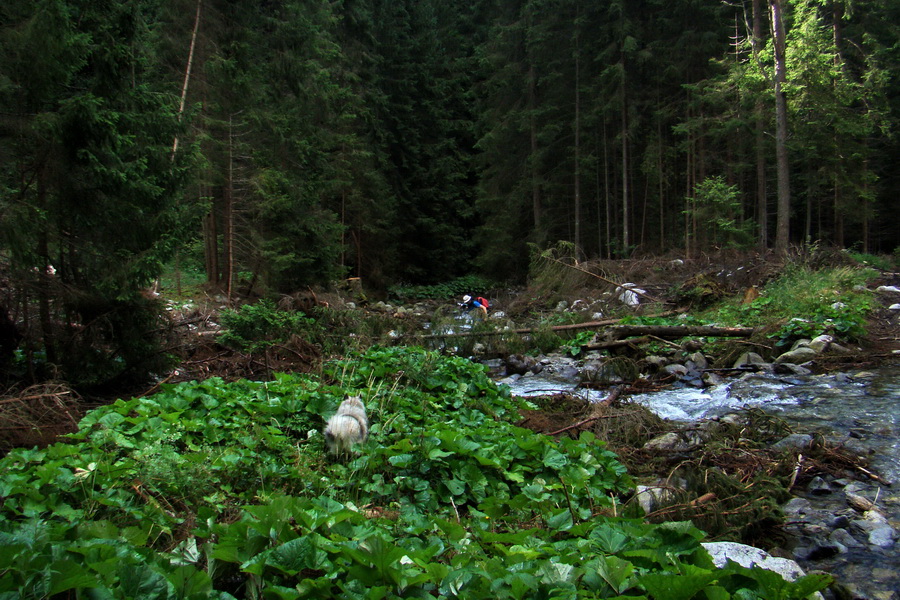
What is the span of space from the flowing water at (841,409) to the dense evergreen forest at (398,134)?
546 centimetres

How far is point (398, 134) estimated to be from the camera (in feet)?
86.7

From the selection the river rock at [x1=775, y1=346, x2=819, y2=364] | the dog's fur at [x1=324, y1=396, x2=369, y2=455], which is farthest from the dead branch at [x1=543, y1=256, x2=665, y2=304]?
the dog's fur at [x1=324, y1=396, x2=369, y2=455]

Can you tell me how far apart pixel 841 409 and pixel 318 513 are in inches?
246

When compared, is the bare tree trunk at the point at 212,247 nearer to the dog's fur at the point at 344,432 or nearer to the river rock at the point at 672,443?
Result: the dog's fur at the point at 344,432

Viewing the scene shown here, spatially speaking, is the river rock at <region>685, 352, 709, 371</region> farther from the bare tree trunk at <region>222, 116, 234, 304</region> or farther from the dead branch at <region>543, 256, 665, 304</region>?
the bare tree trunk at <region>222, 116, 234, 304</region>

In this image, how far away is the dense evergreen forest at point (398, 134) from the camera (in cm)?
493

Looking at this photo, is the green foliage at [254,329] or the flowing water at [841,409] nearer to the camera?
the flowing water at [841,409]

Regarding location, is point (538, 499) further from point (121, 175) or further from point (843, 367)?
point (843, 367)

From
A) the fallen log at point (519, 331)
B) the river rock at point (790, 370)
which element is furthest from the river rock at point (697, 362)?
the fallen log at point (519, 331)

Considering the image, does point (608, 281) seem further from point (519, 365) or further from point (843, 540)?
point (843, 540)

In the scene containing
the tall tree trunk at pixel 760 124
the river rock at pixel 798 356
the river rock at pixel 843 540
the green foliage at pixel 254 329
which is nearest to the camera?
the river rock at pixel 843 540

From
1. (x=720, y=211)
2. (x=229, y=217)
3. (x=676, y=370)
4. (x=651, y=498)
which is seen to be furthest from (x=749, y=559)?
(x=720, y=211)

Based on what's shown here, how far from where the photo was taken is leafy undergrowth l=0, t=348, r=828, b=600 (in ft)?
6.03

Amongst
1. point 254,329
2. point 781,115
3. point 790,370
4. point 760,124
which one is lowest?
point 790,370
